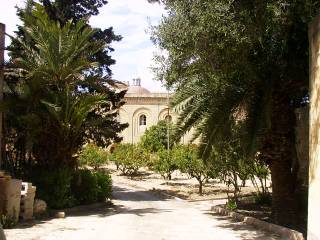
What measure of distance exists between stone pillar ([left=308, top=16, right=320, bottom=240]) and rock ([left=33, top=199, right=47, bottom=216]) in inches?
314

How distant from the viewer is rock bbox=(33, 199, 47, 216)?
13617 millimetres

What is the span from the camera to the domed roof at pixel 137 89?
55356 millimetres

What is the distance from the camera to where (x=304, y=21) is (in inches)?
382

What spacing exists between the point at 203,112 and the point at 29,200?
5.22 meters

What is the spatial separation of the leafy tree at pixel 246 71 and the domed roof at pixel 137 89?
133 feet

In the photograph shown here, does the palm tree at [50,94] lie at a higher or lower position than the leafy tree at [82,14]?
lower

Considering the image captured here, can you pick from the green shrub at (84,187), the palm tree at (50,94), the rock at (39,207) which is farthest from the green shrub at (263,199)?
the rock at (39,207)

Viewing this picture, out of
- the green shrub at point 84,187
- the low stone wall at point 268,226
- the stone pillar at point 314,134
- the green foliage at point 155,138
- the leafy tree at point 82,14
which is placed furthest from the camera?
the green foliage at point 155,138

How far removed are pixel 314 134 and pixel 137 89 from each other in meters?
49.5

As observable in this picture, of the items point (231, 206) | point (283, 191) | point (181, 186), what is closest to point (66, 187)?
point (231, 206)

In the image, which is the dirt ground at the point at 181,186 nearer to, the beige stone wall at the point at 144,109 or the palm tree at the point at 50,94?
the palm tree at the point at 50,94

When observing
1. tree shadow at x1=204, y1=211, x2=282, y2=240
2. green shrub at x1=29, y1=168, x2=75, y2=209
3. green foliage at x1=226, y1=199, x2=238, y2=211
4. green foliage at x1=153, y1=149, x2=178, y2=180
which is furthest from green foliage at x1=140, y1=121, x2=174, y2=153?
tree shadow at x1=204, y1=211, x2=282, y2=240

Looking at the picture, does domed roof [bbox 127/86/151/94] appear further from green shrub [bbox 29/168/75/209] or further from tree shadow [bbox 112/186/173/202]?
green shrub [bbox 29/168/75/209]

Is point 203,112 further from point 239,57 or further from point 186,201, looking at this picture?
point 186,201
